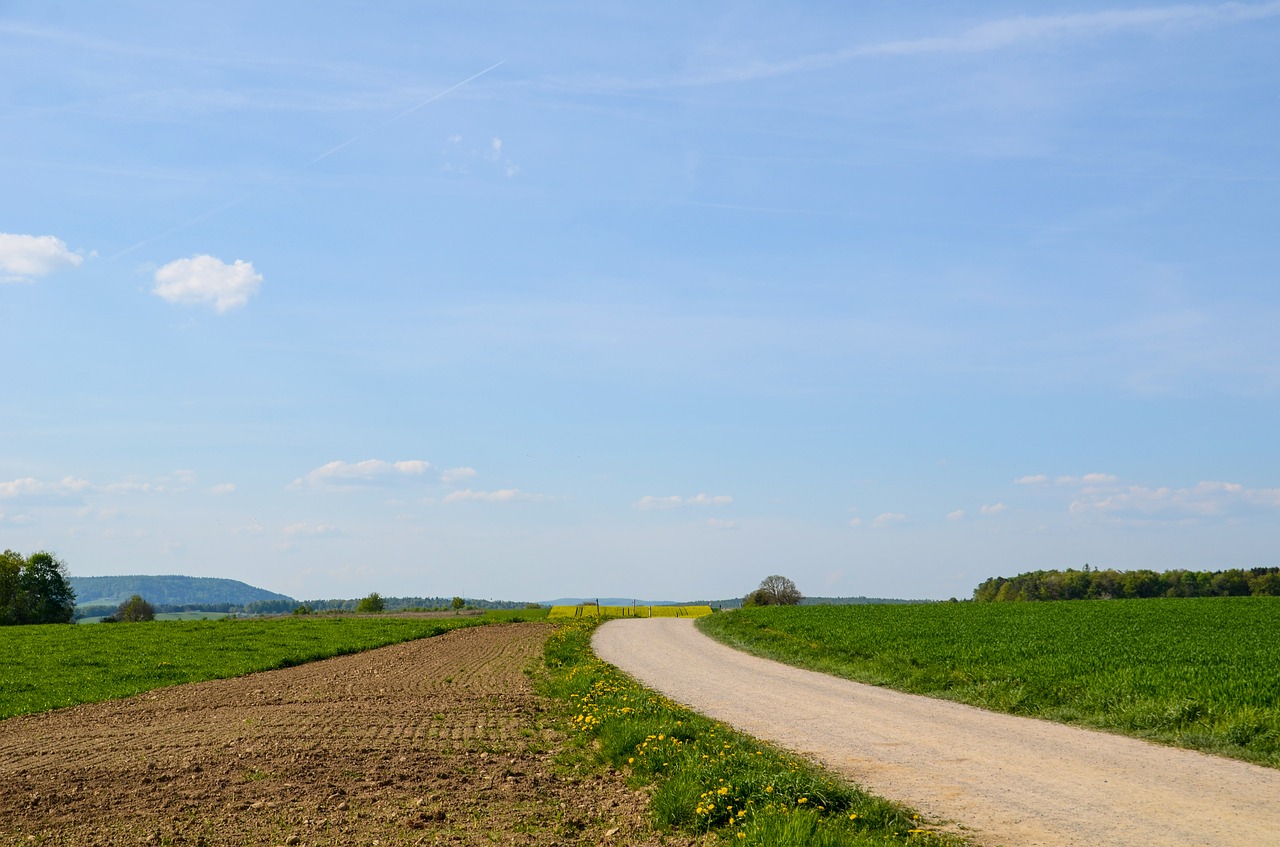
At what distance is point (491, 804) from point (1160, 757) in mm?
10555

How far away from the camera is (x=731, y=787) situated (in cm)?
1045

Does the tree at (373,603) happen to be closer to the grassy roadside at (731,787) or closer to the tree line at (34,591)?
the tree line at (34,591)

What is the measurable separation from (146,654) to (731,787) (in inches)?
1350

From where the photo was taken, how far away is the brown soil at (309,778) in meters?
9.79

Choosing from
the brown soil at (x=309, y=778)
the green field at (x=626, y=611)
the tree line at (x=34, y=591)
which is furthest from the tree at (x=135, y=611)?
the brown soil at (x=309, y=778)

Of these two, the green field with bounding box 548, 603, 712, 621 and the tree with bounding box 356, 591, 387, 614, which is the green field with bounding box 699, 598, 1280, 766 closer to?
the green field with bounding box 548, 603, 712, 621

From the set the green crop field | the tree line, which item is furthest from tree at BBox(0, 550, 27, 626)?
the green crop field

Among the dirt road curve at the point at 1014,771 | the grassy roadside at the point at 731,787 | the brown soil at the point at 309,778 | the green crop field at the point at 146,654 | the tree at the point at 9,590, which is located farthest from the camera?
the tree at the point at 9,590

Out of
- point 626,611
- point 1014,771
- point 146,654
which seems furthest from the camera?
point 626,611

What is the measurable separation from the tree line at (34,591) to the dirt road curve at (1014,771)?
11659 cm

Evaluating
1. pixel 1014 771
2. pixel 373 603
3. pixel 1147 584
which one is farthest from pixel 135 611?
pixel 1014 771

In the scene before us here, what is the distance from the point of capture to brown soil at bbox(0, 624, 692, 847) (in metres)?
9.79

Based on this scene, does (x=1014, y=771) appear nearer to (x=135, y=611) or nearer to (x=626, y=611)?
(x=626, y=611)

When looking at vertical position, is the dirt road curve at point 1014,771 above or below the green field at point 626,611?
above
